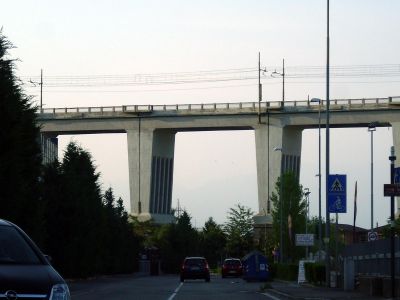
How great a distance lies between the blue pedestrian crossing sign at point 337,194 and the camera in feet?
132

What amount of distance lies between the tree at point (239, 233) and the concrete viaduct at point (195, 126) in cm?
2306

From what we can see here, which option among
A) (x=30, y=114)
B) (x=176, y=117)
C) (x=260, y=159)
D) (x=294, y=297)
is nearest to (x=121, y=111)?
(x=176, y=117)

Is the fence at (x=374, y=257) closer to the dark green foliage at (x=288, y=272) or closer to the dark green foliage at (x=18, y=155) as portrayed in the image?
the dark green foliage at (x=18, y=155)

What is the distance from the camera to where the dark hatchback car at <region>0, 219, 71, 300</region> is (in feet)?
34.9

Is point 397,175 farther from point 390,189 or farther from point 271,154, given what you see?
point 271,154

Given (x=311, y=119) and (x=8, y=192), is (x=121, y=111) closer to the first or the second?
(x=311, y=119)

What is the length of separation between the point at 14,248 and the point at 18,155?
2897 cm

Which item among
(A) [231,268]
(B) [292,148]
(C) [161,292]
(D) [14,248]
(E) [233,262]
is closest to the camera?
(D) [14,248]

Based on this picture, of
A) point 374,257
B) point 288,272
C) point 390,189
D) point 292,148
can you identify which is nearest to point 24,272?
point 390,189

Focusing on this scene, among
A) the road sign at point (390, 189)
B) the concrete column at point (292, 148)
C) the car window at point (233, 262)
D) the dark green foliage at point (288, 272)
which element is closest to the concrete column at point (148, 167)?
the concrete column at point (292, 148)

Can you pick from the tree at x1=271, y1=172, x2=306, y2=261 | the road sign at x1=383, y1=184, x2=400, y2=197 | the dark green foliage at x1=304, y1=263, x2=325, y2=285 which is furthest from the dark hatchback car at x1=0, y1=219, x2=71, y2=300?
the tree at x1=271, y1=172, x2=306, y2=261

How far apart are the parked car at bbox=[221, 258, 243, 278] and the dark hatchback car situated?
232 feet

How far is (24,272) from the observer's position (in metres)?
11.1

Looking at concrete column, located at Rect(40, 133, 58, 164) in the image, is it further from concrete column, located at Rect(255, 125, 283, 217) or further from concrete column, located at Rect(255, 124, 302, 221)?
concrete column, located at Rect(255, 124, 302, 221)
